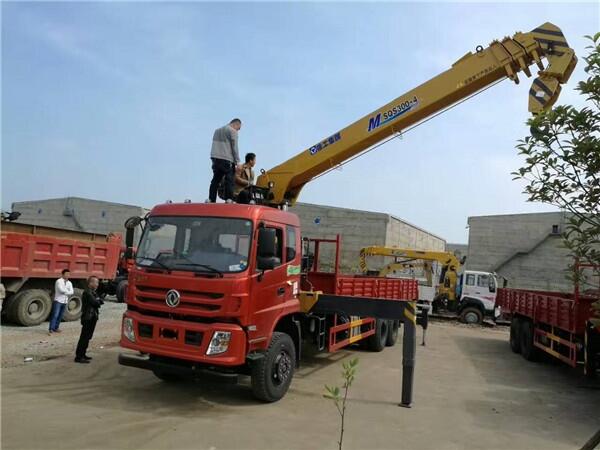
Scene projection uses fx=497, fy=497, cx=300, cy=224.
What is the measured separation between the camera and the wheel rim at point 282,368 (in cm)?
635

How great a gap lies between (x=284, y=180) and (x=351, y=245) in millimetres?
20031

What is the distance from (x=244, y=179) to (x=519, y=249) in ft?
77.7

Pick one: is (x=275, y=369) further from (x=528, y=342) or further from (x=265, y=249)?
(x=528, y=342)

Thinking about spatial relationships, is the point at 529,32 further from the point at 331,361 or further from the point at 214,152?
the point at 331,361

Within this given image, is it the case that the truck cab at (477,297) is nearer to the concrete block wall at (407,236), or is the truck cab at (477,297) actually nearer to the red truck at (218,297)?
the concrete block wall at (407,236)

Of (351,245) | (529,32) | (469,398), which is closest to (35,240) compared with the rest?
(469,398)

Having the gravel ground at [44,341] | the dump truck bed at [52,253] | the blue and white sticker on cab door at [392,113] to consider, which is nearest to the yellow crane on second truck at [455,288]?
the dump truck bed at [52,253]

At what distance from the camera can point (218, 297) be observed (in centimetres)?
570

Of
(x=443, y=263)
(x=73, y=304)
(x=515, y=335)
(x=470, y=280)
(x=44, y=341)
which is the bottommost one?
(x=44, y=341)

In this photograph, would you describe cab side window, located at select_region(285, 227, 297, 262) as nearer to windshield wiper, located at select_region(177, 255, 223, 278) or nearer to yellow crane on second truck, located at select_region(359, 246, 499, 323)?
windshield wiper, located at select_region(177, 255, 223, 278)

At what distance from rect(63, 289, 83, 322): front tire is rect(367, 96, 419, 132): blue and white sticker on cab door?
349 inches

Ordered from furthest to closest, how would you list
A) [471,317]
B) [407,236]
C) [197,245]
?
→ 1. [407,236]
2. [471,317]
3. [197,245]

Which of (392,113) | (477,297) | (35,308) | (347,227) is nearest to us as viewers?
(392,113)

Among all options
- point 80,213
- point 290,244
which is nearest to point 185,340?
point 290,244
